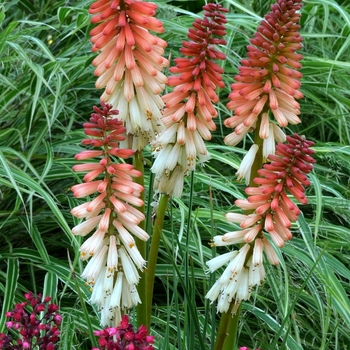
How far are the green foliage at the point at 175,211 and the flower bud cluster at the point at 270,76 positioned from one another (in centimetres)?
61

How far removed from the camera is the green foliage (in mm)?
2734

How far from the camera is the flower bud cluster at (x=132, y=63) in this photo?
6.24 feet

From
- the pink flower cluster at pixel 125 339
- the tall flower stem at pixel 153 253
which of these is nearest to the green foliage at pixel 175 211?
the tall flower stem at pixel 153 253

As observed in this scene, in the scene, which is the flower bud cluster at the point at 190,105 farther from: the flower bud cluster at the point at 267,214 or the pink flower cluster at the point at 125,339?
the pink flower cluster at the point at 125,339

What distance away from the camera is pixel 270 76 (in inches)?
74.7

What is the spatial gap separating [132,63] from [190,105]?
199 millimetres

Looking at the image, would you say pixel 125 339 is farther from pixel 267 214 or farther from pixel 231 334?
pixel 267 214

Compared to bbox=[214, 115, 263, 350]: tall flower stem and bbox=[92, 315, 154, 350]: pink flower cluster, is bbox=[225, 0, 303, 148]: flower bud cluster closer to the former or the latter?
bbox=[214, 115, 263, 350]: tall flower stem

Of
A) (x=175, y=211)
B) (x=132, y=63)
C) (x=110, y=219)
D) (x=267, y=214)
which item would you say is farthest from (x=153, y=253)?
(x=175, y=211)

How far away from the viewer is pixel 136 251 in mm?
1714

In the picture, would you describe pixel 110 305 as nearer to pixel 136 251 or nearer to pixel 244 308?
pixel 136 251

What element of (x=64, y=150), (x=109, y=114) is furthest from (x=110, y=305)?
(x=64, y=150)

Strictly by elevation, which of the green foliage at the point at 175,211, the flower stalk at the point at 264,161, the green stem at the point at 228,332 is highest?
the flower stalk at the point at 264,161

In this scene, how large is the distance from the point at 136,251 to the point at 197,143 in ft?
1.38
